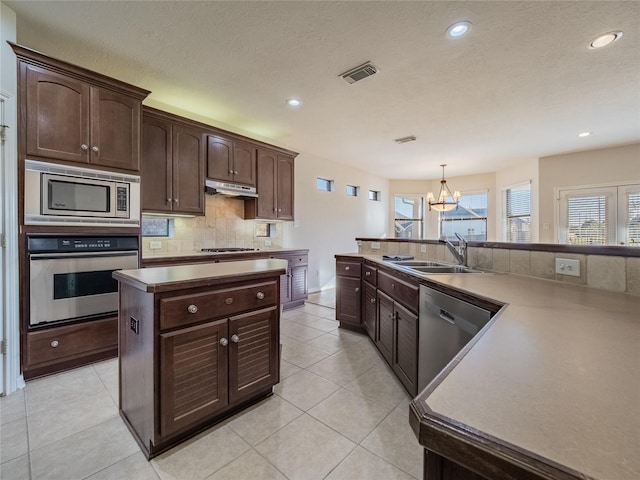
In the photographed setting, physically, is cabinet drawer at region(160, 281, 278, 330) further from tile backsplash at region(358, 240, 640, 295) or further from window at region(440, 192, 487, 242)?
window at region(440, 192, 487, 242)

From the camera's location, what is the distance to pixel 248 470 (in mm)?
1341

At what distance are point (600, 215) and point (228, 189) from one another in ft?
20.7

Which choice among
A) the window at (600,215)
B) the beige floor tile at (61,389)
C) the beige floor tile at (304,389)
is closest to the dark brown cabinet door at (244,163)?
the beige floor tile at (61,389)

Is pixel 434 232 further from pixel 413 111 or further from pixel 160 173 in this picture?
pixel 160 173

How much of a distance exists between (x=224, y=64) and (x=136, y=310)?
227 centimetres

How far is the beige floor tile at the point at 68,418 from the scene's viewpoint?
1554 mm

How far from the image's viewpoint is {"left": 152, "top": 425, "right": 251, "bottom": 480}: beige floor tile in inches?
52.1

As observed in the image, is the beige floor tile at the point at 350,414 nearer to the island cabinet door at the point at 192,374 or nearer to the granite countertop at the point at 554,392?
the island cabinet door at the point at 192,374

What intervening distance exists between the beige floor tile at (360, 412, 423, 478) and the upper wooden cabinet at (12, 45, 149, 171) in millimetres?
2894

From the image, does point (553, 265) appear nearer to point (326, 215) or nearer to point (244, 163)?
point (244, 163)

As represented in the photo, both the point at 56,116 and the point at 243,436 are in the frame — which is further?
the point at 56,116

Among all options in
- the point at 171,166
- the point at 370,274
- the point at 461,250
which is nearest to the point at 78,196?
the point at 171,166

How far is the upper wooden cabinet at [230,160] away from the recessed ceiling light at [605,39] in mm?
3652

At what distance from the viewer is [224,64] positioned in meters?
2.58
